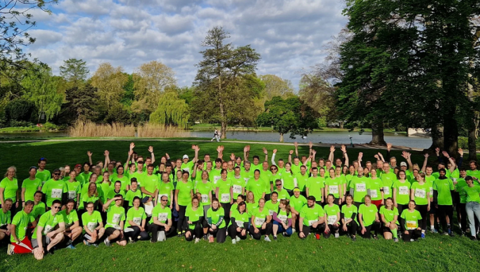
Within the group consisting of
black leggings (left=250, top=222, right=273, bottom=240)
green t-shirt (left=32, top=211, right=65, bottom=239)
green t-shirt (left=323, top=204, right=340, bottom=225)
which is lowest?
black leggings (left=250, top=222, right=273, bottom=240)

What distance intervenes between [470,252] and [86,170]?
1019cm

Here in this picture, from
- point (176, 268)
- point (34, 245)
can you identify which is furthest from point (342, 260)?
point (34, 245)

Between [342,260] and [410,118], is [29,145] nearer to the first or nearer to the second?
[342,260]

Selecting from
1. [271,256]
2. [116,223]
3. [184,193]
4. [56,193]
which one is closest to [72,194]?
[56,193]

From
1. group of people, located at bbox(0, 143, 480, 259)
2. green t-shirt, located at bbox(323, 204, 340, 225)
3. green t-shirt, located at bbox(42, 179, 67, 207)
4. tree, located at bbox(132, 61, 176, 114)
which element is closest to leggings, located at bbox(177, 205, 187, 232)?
group of people, located at bbox(0, 143, 480, 259)

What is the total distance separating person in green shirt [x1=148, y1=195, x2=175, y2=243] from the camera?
7059mm

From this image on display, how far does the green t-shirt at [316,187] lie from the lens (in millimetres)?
8211

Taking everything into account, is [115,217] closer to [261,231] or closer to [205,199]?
[205,199]

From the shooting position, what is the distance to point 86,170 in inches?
333

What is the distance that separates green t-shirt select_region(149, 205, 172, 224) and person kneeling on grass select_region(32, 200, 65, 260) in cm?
199

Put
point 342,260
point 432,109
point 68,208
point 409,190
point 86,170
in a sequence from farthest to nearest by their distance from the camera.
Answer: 1. point 432,109
2. point 86,170
3. point 409,190
4. point 68,208
5. point 342,260

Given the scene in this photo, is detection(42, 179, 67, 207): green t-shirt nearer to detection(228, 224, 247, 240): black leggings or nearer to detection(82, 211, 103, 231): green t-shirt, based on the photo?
detection(82, 211, 103, 231): green t-shirt

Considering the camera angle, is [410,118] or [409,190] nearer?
[409,190]

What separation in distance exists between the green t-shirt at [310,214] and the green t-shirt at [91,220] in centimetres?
512
